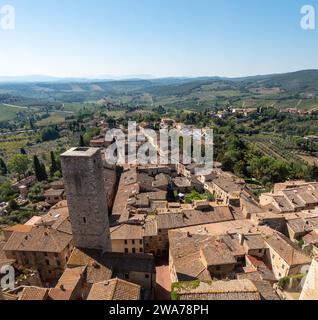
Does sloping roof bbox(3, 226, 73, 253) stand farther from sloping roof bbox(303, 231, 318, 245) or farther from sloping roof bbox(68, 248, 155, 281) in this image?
sloping roof bbox(303, 231, 318, 245)

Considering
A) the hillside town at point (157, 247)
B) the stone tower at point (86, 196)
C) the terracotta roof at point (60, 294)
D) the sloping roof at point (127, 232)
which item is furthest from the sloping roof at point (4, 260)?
the sloping roof at point (127, 232)

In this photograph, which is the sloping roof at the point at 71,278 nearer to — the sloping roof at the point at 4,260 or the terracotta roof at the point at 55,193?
the sloping roof at the point at 4,260

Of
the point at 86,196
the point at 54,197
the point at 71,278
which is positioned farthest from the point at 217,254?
the point at 54,197

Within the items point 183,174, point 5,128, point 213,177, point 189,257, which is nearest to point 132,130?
point 183,174

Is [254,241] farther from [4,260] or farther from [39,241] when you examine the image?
[4,260]

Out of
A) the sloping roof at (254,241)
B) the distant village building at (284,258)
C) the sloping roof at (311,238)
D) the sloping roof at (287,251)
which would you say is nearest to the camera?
the distant village building at (284,258)
